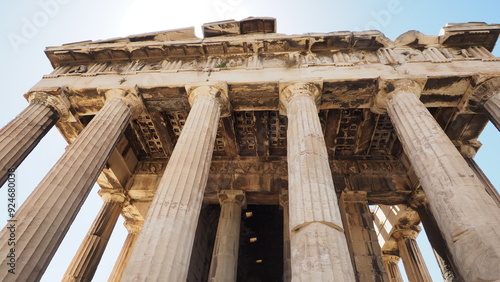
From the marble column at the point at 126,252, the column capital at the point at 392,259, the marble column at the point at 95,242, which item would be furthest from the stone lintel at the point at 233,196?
the column capital at the point at 392,259

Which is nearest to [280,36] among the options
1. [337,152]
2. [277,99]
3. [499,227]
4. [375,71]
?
[277,99]

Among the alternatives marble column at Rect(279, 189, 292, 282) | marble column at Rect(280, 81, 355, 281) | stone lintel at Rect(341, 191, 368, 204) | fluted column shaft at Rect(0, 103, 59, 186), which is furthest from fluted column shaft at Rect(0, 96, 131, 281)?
stone lintel at Rect(341, 191, 368, 204)

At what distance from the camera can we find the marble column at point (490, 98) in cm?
984

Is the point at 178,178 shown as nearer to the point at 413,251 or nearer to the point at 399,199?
the point at 399,199

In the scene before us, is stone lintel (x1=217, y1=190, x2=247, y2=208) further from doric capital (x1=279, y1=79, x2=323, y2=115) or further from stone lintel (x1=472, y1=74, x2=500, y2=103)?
stone lintel (x1=472, y1=74, x2=500, y2=103)

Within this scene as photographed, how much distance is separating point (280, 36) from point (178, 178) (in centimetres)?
763

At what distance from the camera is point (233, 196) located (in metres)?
13.6

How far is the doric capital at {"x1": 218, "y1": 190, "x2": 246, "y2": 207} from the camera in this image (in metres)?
13.6

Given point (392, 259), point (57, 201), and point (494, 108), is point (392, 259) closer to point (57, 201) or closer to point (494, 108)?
point (494, 108)

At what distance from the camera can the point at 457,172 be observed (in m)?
7.43

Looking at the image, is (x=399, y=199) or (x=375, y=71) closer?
(x=375, y=71)

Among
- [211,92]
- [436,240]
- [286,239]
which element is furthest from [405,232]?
[211,92]

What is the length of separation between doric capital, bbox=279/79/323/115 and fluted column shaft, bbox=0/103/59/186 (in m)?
8.27

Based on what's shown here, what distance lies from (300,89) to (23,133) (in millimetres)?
9023
